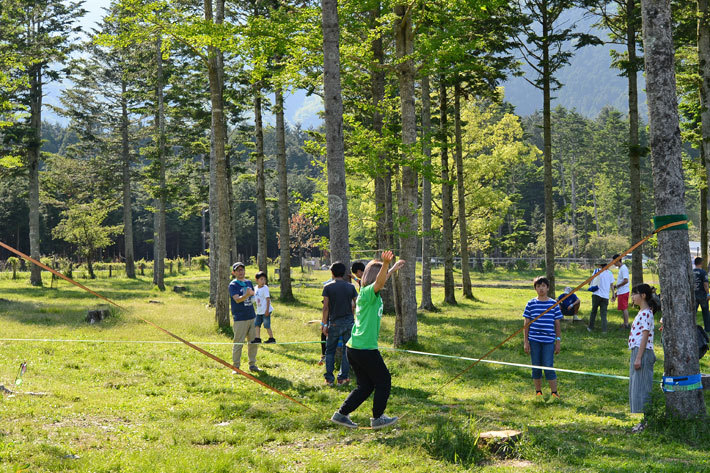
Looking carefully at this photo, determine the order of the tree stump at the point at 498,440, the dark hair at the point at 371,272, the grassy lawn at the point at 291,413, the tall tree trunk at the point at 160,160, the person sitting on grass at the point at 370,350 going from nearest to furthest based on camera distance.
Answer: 1. the grassy lawn at the point at 291,413
2. the tree stump at the point at 498,440
3. the person sitting on grass at the point at 370,350
4. the dark hair at the point at 371,272
5. the tall tree trunk at the point at 160,160

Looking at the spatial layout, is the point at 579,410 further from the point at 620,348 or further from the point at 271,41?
the point at 271,41

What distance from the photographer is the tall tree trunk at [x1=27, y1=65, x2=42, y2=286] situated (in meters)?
30.5

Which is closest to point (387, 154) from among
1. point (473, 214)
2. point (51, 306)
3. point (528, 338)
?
point (528, 338)

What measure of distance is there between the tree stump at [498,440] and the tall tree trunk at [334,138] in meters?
4.78

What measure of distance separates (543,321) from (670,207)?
2.72 meters

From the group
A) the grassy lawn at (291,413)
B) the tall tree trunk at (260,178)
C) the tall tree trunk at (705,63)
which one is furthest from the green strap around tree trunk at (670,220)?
the tall tree trunk at (260,178)

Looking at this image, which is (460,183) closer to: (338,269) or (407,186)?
(407,186)

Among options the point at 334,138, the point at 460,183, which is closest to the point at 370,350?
the point at 334,138

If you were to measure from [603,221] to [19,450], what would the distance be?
75751mm

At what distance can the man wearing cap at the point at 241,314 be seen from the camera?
405 inches

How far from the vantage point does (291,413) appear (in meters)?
7.68

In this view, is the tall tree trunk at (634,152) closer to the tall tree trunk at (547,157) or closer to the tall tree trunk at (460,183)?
the tall tree trunk at (547,157)

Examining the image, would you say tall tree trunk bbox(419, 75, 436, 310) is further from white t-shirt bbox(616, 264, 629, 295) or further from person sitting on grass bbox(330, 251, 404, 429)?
person sitting on grass bbox(330, 251, 404, 429)

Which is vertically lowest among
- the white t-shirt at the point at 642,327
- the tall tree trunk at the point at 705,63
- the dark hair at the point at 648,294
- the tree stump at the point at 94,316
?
the tree stump at the point at 94,316
